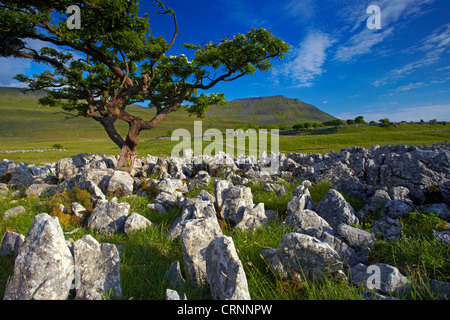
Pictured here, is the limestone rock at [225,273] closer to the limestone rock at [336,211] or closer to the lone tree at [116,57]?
the limestone rock at [336,211]

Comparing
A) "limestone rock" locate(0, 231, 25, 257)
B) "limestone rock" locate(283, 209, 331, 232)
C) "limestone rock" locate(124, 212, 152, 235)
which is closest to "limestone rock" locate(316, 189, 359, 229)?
"limestone rock" locate(283, 209, 331, 232)

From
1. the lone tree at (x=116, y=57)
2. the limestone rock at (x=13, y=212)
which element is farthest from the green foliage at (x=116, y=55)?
the limestone rock at (x=13, y=212)

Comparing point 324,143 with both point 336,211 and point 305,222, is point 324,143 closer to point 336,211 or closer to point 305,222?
point 336,211

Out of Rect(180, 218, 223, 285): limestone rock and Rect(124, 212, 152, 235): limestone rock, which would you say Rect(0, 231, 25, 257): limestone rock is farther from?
Rect(180, 218, 223, 285): limestone rock

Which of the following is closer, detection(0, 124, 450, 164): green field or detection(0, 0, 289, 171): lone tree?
detection(0, 0, 289, 171): lone tree

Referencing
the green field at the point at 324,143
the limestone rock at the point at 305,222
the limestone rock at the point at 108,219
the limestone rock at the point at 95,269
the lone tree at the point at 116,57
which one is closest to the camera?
the limestone rock at the point at 95,269

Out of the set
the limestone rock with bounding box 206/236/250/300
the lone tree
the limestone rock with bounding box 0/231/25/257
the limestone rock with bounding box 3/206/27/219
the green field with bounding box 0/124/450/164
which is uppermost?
the lone tree

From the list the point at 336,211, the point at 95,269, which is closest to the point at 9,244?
the point at 95,269

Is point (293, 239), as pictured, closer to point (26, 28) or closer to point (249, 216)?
point (249, 216)

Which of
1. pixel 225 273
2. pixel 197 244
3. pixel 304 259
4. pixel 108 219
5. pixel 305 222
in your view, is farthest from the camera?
pixel 108 219

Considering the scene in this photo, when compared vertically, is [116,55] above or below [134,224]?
above

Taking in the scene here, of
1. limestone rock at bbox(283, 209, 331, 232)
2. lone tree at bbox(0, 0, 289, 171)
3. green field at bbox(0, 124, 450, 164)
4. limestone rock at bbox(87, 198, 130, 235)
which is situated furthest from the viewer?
green field at bbox(0, 124, 450, 164)
